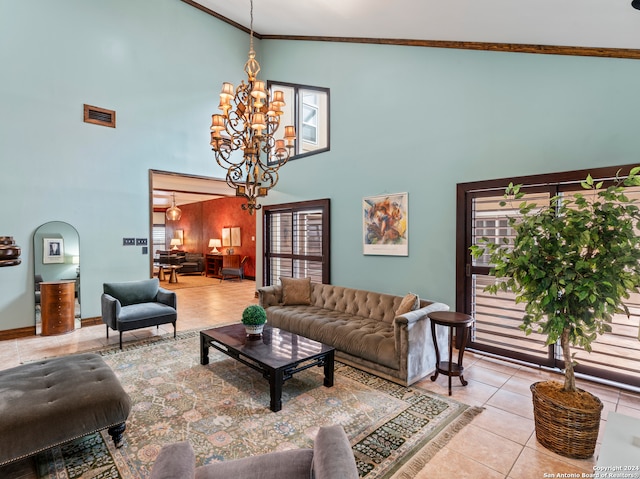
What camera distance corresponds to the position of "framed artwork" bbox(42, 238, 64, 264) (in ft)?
16.1

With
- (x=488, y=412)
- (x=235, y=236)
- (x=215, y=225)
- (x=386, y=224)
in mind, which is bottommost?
(x=488, y=412)

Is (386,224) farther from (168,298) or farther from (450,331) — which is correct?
(168,298)

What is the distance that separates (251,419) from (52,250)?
14.9 ft

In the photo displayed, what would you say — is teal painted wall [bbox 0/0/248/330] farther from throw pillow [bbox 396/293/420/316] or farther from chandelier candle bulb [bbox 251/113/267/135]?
throw pillow [bbox 396/293/420/316]

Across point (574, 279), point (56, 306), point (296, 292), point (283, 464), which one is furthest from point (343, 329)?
point (56, 306)

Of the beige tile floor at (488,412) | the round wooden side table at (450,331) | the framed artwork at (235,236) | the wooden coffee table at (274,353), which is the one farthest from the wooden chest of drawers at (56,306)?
the framed artwork at (235,236)

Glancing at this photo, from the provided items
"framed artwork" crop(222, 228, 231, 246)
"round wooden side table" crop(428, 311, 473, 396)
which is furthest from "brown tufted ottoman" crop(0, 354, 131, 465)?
"framed artwork" crop(222, 228, 231, 246)

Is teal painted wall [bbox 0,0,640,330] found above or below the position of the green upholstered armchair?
above

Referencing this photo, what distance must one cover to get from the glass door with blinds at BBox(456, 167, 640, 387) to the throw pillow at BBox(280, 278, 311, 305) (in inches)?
84.6

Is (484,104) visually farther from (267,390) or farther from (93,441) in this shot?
(93,441)

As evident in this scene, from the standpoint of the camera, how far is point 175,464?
1.21m

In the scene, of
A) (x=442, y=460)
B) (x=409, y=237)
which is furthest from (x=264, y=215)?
(x=442, y=460)

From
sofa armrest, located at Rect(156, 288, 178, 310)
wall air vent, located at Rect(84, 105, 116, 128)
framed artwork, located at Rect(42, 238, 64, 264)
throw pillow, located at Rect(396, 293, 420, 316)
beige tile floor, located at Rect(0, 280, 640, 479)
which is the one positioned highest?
wall air vent, located at Rect(84, 105, 116, 128)

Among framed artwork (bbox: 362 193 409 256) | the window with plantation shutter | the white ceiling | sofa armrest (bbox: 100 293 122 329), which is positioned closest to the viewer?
the white ceiling
